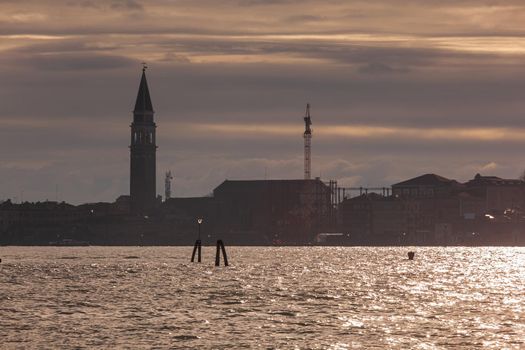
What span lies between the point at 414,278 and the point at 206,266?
32171mm

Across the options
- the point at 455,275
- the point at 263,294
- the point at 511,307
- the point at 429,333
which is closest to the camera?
the point at 429,333

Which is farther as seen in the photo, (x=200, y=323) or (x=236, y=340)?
(x=200, y=323)

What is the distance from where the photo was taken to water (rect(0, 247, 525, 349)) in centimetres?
6219

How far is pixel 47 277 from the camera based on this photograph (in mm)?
118000

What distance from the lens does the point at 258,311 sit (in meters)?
77.9

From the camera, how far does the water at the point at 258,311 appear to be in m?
62.2

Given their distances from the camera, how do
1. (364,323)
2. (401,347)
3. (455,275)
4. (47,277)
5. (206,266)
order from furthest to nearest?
(206,266) → (455,275) → (47,277) → (364,323) → (401,347)

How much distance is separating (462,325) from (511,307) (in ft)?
45.1

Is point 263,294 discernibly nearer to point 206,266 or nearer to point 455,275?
point 455,275

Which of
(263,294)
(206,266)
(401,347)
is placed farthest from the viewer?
(206,266)

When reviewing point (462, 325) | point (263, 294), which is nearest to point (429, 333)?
point (462, 325)

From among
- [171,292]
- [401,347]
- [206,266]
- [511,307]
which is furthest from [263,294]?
[206,266]

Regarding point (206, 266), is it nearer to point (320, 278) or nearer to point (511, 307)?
point (320, 278)

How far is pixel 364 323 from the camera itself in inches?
2753
